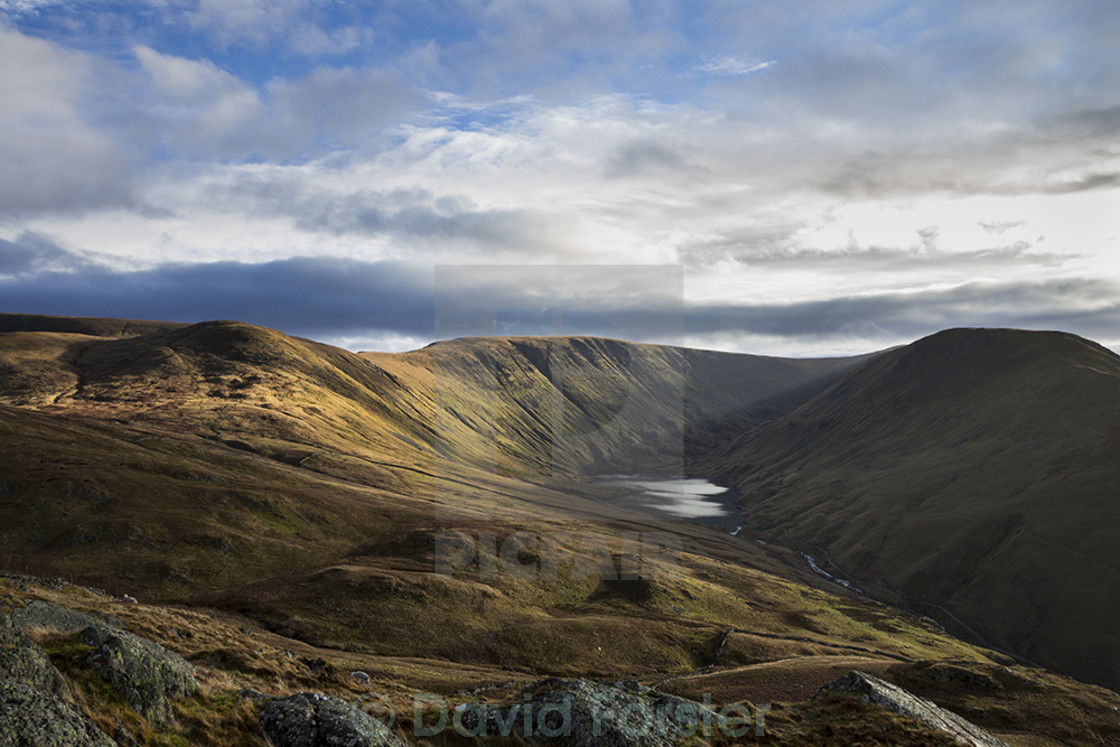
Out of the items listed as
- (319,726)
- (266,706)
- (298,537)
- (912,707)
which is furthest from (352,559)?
(912,707)

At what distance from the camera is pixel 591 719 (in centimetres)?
2258

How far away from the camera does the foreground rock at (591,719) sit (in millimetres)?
22281

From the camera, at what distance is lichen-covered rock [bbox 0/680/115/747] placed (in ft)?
41.4

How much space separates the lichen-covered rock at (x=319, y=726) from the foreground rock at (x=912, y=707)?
2548 cm

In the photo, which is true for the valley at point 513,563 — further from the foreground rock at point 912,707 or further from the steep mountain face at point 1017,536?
the foreground rock at point 912,707

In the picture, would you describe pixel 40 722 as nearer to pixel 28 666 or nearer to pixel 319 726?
pixel 28 666

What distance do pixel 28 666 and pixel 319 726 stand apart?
766 centimetres

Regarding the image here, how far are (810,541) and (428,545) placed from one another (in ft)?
442

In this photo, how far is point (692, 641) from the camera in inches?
2714

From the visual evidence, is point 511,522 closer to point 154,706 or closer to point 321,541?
point 321,541

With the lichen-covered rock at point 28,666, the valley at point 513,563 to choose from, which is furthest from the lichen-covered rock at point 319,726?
the lichen-covered rock at point 28,666

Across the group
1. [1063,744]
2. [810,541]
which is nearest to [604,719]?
A: [1063,744]

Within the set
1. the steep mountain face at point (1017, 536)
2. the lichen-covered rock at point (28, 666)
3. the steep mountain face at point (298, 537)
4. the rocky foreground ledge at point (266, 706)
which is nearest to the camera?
the lichen-covered rock at point (28, 666)

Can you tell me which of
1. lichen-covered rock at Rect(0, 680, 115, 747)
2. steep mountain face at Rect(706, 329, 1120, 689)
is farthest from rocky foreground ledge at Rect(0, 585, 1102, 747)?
steep mountain face at Rect(706, 329, 1120, 689)
